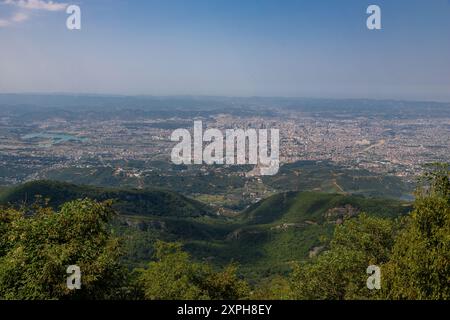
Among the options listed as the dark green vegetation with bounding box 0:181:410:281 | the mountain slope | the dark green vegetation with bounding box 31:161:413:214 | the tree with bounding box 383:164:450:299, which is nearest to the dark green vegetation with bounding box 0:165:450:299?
the tree with bounding box 383:164:450:299

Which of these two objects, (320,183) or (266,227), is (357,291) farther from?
(320,183)

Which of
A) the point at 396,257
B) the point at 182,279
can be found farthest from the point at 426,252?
the point at 182,279

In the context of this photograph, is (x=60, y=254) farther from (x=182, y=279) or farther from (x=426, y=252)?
(x=426, y=252)

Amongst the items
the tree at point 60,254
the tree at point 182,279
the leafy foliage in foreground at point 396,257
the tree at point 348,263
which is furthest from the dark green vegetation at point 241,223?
the tree at point 60,254

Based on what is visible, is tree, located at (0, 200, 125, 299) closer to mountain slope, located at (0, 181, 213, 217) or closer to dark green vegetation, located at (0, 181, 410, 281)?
dark green vegetation, located at (0, 181, 410, 281)
